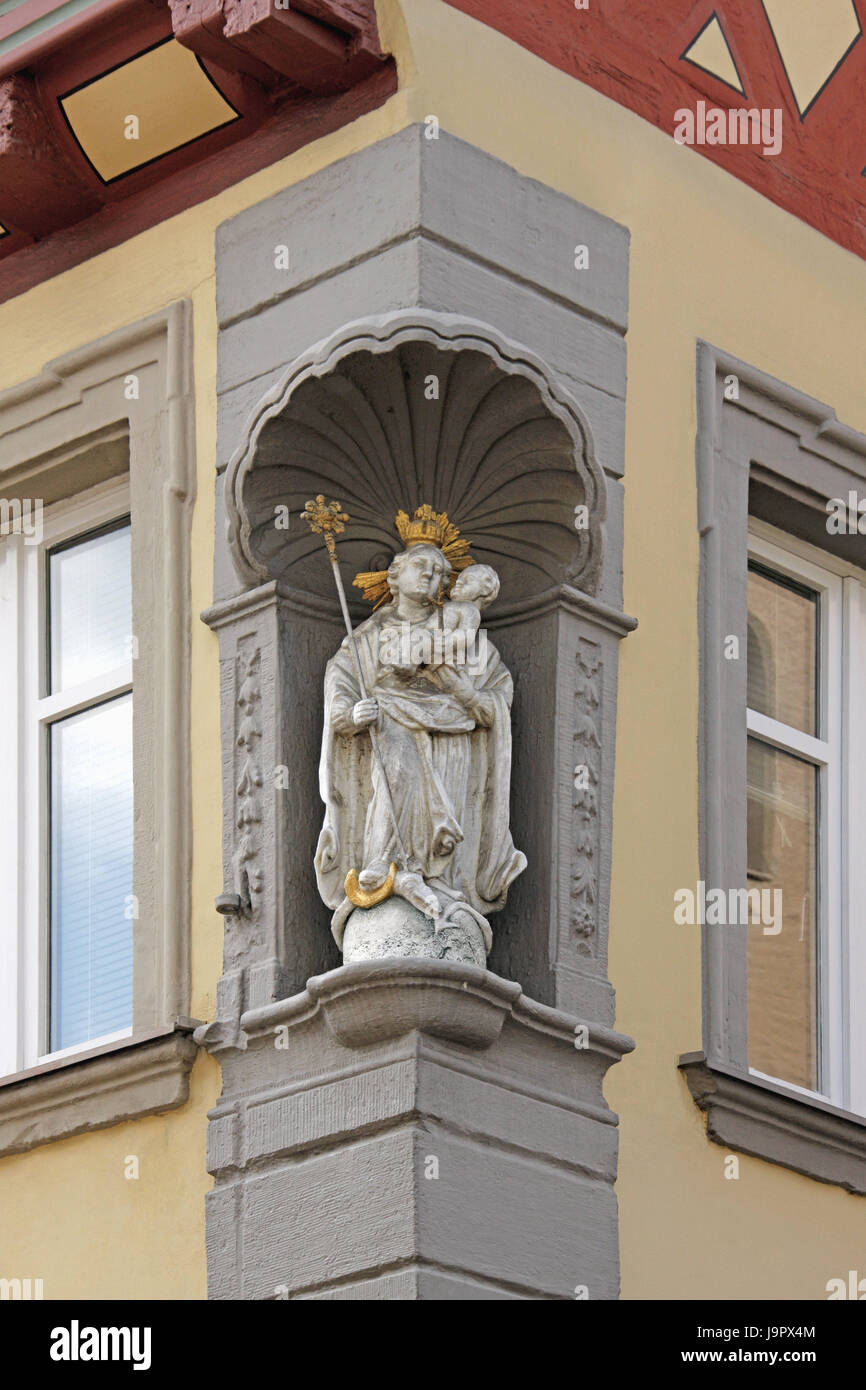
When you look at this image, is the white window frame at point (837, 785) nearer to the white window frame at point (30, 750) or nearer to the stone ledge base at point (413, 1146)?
the stone ledge base at point (413, 1146)

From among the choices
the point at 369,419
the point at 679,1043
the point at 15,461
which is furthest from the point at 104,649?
the point at 679,1043

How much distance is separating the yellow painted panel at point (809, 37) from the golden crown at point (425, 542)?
232 cm

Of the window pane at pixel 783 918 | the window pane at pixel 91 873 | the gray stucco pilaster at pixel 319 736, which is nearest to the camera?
the gray stucco pilaster at pixel 319 736

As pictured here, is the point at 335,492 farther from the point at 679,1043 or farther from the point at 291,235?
the point at 679,1043

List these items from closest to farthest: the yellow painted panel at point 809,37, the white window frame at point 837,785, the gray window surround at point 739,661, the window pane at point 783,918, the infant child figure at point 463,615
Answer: the infant child figure at point 463,615 → the gray window surround at point 739,661 → the window pane at point 783,918 → the white window frame at point 837,785 → the yellow painted panel at point 809,37

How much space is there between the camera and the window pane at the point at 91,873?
390 inches

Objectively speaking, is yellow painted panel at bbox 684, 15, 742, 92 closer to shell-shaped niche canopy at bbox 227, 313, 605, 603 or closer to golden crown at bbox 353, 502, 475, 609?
shell-shaped niche canopy at bbox 227, 313, 605, 603

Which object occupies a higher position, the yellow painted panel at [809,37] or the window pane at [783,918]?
the yellow painted panel at [809,37]

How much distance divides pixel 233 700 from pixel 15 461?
1412 mm

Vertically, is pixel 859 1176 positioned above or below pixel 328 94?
below

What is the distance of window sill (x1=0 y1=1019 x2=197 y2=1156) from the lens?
9.18 metres

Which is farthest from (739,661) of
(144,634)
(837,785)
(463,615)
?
(144,634)

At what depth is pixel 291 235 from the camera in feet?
32.1

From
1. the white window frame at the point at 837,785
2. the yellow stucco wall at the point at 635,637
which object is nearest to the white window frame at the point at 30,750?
the yellow stucco wall at the point at 635,637
